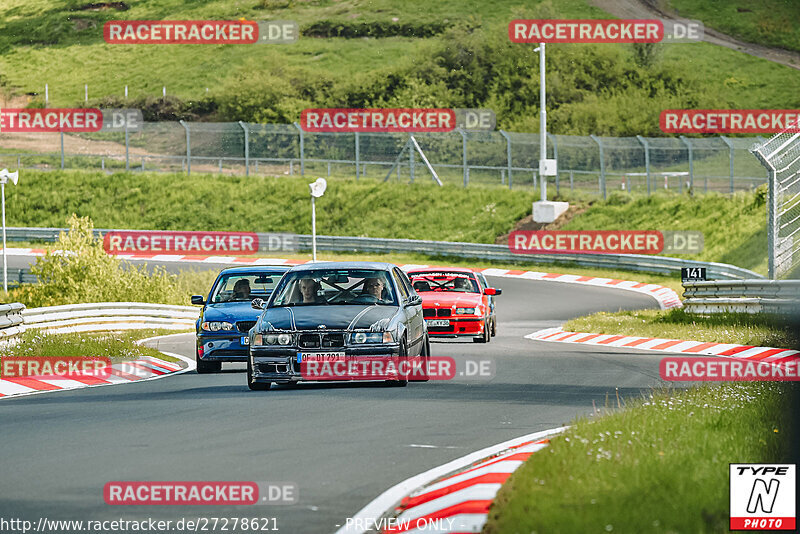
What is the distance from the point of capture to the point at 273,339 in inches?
615

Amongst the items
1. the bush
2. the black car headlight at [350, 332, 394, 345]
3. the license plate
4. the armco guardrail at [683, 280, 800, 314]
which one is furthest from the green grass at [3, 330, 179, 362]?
the armco guardrail at [683, 280, 800, 314]

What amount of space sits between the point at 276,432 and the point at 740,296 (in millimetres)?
16399

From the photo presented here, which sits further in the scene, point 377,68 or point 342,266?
point 377,68

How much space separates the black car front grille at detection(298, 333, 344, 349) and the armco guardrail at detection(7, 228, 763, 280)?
24409 millimetres

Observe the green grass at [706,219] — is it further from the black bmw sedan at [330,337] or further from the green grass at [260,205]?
the black bmw sedan at [330,337]

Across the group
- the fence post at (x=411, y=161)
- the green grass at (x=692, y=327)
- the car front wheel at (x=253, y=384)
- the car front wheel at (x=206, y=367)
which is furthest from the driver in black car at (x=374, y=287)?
the fence post at (x=411, y=161)

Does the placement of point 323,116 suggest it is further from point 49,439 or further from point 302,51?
point 49,439

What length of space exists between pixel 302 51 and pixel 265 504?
98141 millimetres

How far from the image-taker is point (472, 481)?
9.44 metres

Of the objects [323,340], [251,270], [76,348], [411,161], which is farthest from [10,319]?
[411,161]

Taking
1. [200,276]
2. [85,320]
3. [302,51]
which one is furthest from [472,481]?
[302,51]

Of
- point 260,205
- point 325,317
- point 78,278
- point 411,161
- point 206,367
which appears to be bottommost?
point 206,367

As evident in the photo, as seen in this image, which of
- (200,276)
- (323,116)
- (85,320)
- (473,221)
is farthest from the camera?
(323,116)

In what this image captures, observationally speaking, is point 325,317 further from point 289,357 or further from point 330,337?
point 289,357
